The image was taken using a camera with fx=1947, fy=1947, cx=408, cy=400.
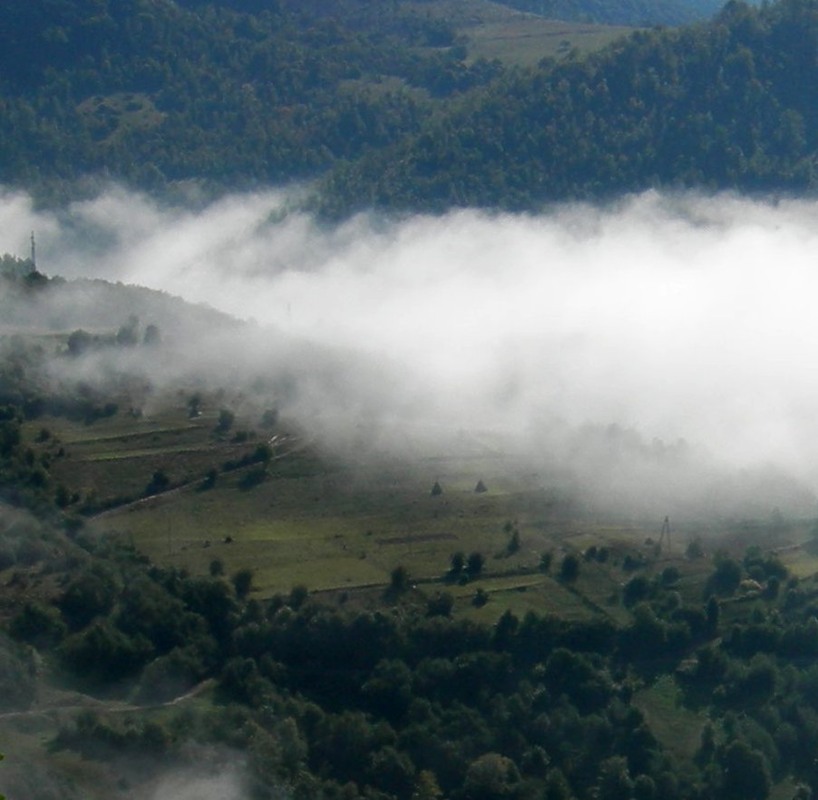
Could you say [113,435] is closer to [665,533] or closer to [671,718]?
[665,533]

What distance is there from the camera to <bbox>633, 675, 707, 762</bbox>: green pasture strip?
6167cm

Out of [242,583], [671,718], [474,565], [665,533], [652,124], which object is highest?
[652,124]

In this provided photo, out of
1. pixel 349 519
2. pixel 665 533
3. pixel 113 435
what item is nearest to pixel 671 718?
pixel 665 533

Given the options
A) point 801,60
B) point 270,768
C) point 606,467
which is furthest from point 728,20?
point 270,768

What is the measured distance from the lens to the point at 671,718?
63.1 meters

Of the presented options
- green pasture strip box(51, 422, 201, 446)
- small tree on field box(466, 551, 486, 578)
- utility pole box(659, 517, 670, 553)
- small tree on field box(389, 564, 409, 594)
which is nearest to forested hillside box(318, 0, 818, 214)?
green pasture strip box(51, 422, 201, 446)

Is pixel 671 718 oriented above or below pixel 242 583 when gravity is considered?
below

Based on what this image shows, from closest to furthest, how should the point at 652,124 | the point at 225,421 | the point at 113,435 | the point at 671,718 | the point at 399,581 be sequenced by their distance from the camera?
the point at 671,718
the point at 399,581
the point at 113,435
the point at 225,421
the point at 652,124

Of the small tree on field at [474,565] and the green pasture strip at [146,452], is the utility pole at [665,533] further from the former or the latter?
the green pasture strip at [146,452]

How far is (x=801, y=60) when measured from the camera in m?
169

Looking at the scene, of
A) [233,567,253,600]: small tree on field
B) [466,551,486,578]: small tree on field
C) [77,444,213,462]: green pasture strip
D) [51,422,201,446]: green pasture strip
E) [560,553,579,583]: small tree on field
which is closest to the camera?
[233,567,253,600]: small tree on field

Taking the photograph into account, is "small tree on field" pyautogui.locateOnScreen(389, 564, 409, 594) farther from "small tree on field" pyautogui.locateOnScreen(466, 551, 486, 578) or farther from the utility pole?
the utility pole

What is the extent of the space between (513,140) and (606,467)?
300ft

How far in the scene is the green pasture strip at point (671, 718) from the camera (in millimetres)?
61675
